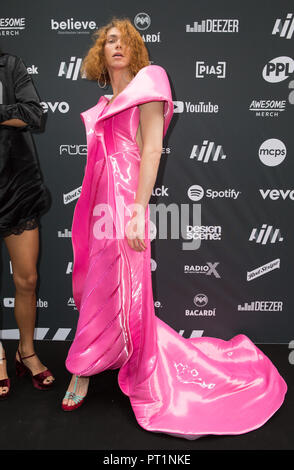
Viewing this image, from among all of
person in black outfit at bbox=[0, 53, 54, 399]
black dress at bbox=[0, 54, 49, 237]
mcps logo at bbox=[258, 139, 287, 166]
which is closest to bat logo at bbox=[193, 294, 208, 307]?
mcps logo at bbox=[258, 139, 287, 166]

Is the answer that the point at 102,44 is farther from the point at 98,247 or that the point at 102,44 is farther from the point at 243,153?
the point at 243,153

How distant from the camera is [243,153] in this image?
2.46 meters

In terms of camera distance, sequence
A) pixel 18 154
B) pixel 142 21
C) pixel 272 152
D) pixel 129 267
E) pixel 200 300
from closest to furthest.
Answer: pixel 129 267 → pixel 18 154 → pixel 142 21 → pixel 272 152 → pixel 200 300

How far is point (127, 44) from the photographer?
1.61 metres

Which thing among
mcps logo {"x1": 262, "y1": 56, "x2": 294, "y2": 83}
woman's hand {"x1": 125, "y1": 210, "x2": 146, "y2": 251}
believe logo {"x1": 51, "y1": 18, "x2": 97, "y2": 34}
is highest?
believe logo {"x1": 51, "y1": 18, "x2": 97, "y2": 34}

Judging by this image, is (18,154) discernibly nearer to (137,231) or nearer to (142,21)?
(137,231)

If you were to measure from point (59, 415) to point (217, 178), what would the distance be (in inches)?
66.3

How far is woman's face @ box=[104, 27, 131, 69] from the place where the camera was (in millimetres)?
1605

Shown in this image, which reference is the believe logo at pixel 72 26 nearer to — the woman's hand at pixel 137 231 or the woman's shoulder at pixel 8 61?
the woman's shoulder at pixel 8 61

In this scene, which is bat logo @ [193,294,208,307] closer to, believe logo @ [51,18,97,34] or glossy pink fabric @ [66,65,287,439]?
glossy pink fabric @ [66,65,287,439]

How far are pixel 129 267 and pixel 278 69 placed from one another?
5.38ft

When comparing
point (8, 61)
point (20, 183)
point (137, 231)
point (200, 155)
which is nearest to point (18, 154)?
point (20, 183)

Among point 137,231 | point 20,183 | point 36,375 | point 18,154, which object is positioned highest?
point 18,154

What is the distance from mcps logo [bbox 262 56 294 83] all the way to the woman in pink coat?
1.08m
